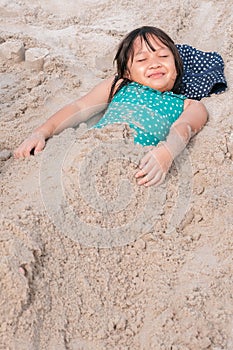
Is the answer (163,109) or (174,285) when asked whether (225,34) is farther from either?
(174,285)

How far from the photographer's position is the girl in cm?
208

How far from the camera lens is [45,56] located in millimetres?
2836

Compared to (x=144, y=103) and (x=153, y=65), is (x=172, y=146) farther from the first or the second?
(x=153, y=65)

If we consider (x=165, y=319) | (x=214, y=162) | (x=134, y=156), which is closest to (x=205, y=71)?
(x=214, y=162)

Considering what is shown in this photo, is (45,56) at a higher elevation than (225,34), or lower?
lower

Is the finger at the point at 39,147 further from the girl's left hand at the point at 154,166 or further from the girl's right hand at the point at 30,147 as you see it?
the girl's left hand at the point at 154,166

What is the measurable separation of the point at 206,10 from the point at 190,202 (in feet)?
5.91

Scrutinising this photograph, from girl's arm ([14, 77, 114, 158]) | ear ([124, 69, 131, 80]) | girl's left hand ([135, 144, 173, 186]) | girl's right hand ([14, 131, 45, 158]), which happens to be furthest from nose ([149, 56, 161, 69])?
girl's right hand ([14, 131, 45, 158])

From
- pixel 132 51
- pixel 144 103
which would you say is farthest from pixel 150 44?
pixel 144 103

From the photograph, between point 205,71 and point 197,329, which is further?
point 205,71

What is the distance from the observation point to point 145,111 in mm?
2162

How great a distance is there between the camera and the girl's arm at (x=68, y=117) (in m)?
2.06

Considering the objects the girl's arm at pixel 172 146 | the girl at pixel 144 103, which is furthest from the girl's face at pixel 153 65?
the girl's arm at pixel 172 146

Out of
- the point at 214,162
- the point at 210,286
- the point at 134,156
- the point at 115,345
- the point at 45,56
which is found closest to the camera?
the point at 115,345
